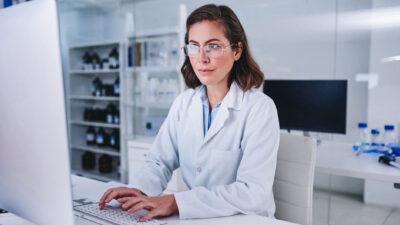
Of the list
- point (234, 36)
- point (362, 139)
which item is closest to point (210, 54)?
point (234, 36)

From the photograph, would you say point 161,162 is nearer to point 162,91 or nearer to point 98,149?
point 162,91

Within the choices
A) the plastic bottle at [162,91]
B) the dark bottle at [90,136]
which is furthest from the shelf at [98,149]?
the plastic bottle at [162,91]

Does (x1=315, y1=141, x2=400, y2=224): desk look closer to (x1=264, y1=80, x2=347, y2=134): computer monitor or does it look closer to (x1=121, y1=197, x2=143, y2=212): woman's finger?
(x1=264, y1=80, x2=347, y2=134): computer monitor

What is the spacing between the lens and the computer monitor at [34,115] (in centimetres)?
60

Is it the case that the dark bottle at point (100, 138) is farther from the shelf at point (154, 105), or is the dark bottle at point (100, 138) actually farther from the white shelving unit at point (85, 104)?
the shelf at point (154, 105)

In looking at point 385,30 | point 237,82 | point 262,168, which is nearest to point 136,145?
point 237,82

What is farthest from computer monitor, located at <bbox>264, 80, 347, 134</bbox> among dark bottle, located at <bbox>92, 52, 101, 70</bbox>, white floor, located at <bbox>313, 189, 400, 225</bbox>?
dark bottle, located at <bbox>92, 52, 101, 70</bbox>

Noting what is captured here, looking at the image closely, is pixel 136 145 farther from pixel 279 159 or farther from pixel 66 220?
pixel 66 220

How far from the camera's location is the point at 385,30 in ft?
9.68

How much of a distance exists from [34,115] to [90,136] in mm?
4265

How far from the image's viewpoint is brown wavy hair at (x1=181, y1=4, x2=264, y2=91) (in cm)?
127

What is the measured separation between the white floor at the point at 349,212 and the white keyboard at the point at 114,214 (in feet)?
7.49

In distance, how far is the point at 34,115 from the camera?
0.63 m

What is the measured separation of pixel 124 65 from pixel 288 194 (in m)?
3.24
